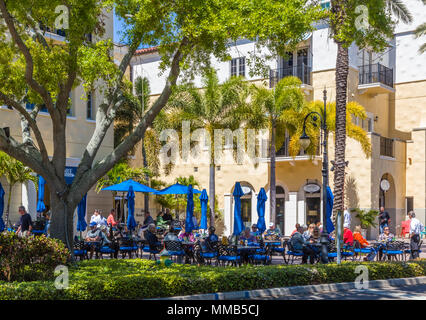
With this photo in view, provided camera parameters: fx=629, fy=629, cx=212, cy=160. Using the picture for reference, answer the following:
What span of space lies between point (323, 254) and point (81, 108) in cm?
1491

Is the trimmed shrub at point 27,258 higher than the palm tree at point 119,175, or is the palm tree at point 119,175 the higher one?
the palm tree at point 119,175

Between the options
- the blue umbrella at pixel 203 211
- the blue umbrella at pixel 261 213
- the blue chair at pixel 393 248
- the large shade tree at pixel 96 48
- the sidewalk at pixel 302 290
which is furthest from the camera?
the blue umbrella at pixel 203 211

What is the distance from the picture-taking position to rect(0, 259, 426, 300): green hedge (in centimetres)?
1127

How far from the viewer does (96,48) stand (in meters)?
15.4

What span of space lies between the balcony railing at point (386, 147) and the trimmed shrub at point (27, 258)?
27.1 meters

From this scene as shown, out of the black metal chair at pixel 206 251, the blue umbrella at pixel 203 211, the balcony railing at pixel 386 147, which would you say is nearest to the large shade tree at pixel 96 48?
the black metal chair at pixel 206 251

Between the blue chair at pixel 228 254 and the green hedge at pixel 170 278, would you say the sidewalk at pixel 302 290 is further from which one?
the blue chair at pixel 228 254

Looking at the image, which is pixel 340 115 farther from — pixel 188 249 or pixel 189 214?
pixel 188 249

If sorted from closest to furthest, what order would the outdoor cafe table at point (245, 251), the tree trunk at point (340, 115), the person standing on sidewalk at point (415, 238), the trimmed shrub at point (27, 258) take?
the trimmed shrub at point (27, 258), the outdoor cafe table at point (245, 251), the person standing on sidewalk at point (415, 238), the tree trunk at point (340, 115)

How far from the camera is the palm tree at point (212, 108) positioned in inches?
1310

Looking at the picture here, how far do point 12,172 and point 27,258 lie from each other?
38.9 ft

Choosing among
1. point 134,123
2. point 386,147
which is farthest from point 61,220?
point 386,147

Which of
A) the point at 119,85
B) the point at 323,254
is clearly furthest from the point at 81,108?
the point at 323,254

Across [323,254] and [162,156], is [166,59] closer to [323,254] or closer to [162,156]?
[323,254]
